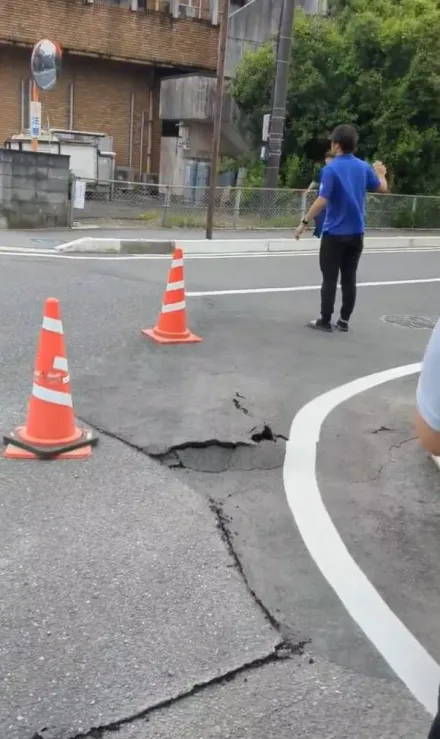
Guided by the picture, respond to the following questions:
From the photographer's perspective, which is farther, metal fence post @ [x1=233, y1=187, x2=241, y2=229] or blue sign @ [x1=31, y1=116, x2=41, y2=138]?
metal fence post @ [x1=233, y1=187, x2=241, y2=229]

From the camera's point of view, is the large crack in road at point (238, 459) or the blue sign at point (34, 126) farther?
the blue sign at point (34, 126)

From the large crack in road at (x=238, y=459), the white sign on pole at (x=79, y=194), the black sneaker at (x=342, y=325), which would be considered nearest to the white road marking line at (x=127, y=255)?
the white sign on pole at (x=79, y=194)

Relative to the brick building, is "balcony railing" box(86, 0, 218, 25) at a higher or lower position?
higher

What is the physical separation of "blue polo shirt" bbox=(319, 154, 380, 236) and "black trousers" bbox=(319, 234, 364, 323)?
0.25 ft

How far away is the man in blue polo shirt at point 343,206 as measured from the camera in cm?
706

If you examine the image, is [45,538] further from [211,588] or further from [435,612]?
[435,612]

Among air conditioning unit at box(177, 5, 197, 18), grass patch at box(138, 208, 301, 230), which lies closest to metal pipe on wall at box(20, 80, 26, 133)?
air conditioning unit at box(177, 5, 197, 18)

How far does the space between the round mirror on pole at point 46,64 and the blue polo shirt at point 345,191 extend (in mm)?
10851

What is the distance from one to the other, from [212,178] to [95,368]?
8937mm

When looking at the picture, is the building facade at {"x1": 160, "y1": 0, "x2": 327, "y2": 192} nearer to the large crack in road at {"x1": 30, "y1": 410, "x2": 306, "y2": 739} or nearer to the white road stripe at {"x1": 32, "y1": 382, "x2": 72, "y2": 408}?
the large crack in road at {"x1": 30, "y1": 410, "x2": 306, "y2": 739}

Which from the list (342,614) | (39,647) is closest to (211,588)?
(342,614)

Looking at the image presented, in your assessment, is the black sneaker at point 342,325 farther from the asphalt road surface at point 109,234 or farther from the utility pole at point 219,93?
the utility pole at point 219,93

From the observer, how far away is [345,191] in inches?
280

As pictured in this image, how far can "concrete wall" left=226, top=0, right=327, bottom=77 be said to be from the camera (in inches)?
963
